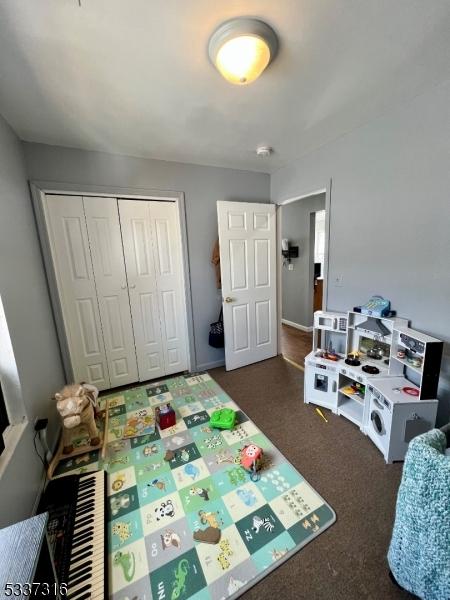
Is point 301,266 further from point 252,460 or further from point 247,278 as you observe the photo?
point 252,460

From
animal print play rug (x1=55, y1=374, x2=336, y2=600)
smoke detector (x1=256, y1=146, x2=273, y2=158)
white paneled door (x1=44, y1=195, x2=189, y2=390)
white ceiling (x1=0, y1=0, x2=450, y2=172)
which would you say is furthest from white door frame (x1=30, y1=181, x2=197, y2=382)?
animal print play rug (x1=55, y1=374, x2=336, y2=600)

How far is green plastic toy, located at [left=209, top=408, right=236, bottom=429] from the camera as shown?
1.96 metres

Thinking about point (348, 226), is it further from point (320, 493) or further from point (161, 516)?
point (161, 516)

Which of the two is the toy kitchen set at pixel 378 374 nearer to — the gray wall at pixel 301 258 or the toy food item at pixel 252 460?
the toy food item at pixel 252 460

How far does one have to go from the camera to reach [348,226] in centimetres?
219

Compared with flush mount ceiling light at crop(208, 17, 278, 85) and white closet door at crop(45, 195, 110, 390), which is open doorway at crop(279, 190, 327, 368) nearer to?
white closet door at crop(45, 195, 110, 390)

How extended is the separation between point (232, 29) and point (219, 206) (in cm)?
155

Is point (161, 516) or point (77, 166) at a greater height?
point (77, 166)

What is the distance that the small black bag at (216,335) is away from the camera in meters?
2.88

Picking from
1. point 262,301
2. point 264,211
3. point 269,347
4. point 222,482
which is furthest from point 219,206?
point 222,482

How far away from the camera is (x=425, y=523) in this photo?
89 cm

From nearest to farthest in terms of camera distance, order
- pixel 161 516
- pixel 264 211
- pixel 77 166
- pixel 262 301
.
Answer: pixel 161 516 < pixel 77 166 < pixel 264 211 < pixel 262 301

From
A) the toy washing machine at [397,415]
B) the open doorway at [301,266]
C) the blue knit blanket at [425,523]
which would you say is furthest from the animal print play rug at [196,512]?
the open doorway at [301,266]

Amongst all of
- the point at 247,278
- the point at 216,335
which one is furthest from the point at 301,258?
the point at 216,335
